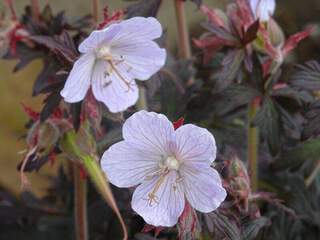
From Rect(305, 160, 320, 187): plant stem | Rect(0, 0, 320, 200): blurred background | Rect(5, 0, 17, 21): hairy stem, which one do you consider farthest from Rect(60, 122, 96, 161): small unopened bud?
Rect(0, 0, 320, 200): blurred background

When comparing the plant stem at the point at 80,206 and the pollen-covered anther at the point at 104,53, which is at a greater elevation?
the pollen-covered anther at the point at 104,53

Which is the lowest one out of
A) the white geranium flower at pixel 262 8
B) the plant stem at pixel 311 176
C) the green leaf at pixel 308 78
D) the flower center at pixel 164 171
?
the plant stem at pixel 311 176

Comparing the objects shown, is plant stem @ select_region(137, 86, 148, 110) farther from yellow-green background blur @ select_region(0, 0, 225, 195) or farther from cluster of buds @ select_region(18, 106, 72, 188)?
yellow-green background blur @ select_region(0, 0, 225, 195)

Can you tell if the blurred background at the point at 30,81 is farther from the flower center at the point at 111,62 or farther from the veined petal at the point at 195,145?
the veined petal at the point at 195,145

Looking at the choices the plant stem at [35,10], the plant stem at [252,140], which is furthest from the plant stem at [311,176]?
the plant stem at [35,10]

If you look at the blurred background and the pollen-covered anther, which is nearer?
the pollen-covered anther

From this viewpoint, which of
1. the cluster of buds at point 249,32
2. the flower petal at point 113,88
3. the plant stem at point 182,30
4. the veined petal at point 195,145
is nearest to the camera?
the veined petal at point 195,145

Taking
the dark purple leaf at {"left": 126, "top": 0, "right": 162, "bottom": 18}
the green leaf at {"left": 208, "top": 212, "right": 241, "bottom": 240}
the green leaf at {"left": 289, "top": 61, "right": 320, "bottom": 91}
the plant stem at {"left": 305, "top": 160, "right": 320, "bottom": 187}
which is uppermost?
the dark purple leaf at {"left": 126, "top": 0, "right": 162, "bottom": 18}

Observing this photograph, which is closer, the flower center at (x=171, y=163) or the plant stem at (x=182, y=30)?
the flower center at (x=171, y=163)
